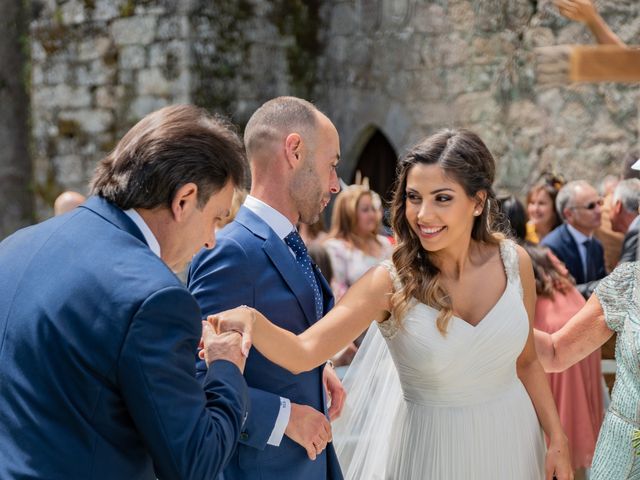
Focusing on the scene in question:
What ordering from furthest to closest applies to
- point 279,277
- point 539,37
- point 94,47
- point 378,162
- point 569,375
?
point 378,162 < point 94,47 < point 539,37 < point 569,375 < point 279,277

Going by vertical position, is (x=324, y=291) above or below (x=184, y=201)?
below

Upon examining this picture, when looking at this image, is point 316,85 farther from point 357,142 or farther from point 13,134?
point 13,134

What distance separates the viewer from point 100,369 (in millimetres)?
2023

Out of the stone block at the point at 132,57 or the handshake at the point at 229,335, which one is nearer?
the handshake at the point at 229,335

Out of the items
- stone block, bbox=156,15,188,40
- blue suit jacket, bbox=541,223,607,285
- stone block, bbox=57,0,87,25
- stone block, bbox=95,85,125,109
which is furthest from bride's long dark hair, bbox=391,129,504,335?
stone block, bbox=57,0,87,25

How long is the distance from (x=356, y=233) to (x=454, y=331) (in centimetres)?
444

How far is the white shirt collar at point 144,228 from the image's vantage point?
2.20 metres

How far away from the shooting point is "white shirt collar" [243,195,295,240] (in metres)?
3.04

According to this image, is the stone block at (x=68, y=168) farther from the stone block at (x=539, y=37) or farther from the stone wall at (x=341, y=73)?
the stone block at (x=539, y=37)

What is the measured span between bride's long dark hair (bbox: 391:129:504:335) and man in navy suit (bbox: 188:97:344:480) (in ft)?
0.92

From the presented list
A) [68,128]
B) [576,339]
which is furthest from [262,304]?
[68,128]

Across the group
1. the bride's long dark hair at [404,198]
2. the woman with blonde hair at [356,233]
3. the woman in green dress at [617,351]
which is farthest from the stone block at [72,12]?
the woman in green dress at [617,351]

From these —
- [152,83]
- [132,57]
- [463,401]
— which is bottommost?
[152,83]

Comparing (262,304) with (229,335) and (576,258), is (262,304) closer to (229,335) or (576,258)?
(229,335)
